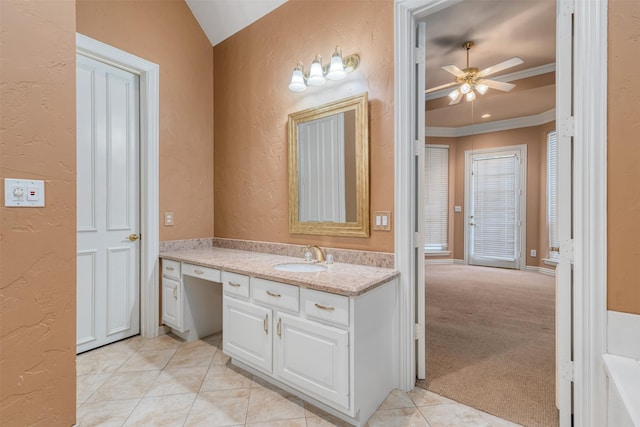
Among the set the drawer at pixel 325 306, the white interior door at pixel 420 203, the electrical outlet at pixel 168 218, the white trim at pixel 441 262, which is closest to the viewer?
the drawer at pixel 325 306

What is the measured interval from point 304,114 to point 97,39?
170 cm

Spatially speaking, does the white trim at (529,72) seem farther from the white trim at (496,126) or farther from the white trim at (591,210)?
the white trim at (591,210)

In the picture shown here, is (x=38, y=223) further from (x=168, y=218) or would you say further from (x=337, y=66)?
(x=337, y=66)

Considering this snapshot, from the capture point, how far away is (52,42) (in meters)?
1.44

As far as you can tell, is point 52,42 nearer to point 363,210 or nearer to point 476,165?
point 363,210

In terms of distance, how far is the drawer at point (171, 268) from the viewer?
260 centimetres

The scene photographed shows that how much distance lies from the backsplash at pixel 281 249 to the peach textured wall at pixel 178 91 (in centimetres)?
8

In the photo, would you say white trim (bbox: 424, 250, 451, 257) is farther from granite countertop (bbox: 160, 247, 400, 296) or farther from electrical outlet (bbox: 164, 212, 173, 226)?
electrical outlet (bbox: 164, 212, 173, 226)

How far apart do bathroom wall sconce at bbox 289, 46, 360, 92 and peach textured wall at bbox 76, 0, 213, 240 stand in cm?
123

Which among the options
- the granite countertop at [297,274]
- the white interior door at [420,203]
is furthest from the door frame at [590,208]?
the granite countertop at [297,274]

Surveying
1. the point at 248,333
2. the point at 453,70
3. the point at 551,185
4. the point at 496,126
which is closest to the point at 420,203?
the point at 248,333

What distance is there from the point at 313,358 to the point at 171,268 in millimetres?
1609

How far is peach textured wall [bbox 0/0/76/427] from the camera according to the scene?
132 cm

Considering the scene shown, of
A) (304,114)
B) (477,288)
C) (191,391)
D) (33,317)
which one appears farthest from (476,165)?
(33,317)
